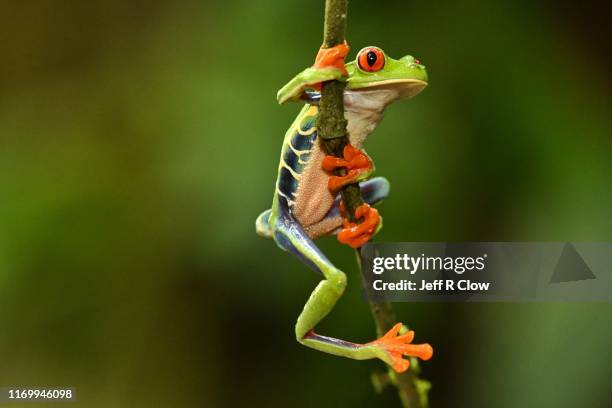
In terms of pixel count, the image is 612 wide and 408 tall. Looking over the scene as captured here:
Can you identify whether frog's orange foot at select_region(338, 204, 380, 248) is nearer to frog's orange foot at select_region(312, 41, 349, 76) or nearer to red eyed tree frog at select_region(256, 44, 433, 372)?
red eyed tree frog at select_region(256, 44, 433, 372)

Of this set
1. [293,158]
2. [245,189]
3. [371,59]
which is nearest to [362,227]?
[293,158]

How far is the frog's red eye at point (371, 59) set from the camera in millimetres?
1345

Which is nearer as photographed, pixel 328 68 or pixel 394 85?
pixel 328 68

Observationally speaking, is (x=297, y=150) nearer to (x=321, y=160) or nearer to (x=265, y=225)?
(x=321, y=160)

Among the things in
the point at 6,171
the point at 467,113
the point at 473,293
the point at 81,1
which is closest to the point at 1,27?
the point at 81,1

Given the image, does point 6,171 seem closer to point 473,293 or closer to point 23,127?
point 23,127

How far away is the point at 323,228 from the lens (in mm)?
1535

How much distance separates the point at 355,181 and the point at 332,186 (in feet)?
Result: 0.17

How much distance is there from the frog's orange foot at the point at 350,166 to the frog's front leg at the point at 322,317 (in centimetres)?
19

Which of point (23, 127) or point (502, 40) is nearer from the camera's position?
point (502, 40)

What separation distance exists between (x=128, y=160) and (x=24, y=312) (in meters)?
0.69

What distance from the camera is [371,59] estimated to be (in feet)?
4.42

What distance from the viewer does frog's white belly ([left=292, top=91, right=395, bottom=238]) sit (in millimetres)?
1404

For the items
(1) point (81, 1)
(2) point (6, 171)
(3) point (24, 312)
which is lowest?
(3) point (24, 312)
